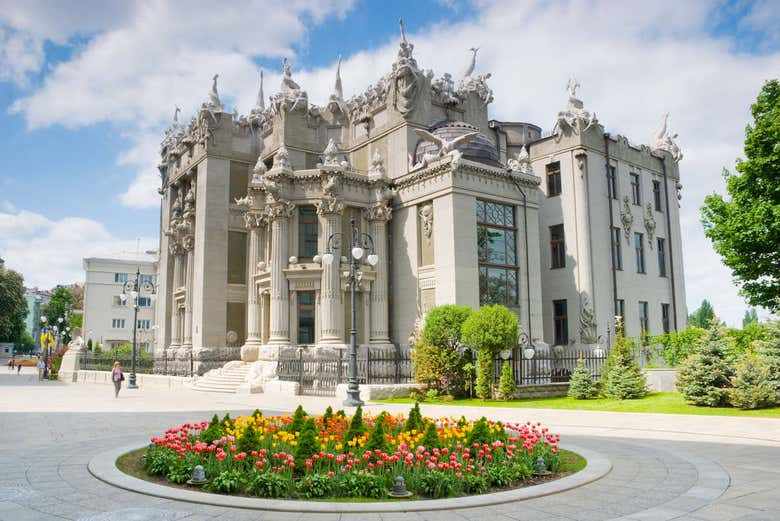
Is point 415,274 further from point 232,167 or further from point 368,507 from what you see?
point 368,507

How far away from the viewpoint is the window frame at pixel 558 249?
36.8 meters

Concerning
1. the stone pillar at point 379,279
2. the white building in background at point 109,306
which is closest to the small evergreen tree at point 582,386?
the stone pillar at point 379,279

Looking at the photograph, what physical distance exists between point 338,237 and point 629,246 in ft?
59.9

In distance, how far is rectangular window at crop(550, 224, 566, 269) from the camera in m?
36.9

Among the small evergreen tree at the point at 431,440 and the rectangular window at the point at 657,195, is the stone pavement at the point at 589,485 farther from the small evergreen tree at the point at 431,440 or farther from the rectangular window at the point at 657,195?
the rectangular window at the point at 657,195

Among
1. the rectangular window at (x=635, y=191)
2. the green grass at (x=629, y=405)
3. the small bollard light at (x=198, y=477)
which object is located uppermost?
the rectangular window at (x=635, y=191)

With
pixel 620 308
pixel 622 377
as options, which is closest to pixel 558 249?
pixel 620 308

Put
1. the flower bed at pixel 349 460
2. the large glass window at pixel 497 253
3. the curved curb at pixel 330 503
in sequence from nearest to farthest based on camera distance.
A: the curved curb at pixel 330 503 < the flower bed at pixel 349 460 < the large glass window at pixel 497 253

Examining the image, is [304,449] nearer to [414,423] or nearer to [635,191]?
[414,423]

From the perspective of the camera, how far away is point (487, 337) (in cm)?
2388

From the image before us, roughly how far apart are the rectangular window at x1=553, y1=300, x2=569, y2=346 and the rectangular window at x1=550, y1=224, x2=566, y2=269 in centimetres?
234

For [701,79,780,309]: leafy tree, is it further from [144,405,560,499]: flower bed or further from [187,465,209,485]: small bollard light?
[187,465,209,485]: small bollard light

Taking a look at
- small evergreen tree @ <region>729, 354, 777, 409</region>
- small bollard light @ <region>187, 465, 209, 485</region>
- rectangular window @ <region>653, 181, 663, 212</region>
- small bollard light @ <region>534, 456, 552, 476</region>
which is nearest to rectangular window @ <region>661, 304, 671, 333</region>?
rectangular window @ <region>653, 181, 663, 212</region>

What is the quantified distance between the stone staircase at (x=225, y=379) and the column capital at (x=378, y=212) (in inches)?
431
